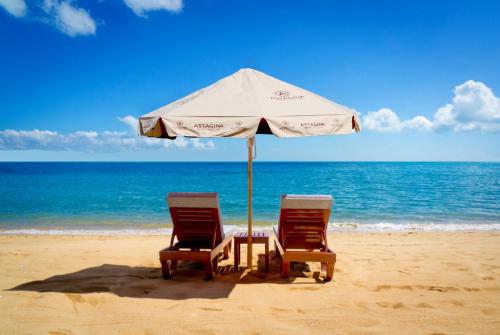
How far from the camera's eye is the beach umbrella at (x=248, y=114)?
11.7 ft

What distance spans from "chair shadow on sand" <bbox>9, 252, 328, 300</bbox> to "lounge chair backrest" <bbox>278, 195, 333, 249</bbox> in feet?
1.62

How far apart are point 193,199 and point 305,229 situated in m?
1.65

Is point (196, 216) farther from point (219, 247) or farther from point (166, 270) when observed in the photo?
point (166, 270)

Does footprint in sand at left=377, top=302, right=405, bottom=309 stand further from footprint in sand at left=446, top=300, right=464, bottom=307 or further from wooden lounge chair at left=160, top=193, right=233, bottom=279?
wooden lounge chair at left=160, top=193, right=233, bottom=279

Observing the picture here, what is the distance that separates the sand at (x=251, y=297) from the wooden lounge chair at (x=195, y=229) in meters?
0.32

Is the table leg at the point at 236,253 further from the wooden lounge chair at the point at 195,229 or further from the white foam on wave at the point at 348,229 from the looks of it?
the white foam on wave at the point at 348,229

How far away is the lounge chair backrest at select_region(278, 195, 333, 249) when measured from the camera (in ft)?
14.7

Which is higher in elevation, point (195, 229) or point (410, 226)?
point (195, 229)

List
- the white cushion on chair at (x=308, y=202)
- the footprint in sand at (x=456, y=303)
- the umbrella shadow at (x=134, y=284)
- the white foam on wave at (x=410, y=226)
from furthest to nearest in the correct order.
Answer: the white foam on wave at (x=410, y=226), the white cushion on chair at (x=308, y=202), the umbrella shadow at (x=134, y=284), the footprint in sand at (x=456, y=303)

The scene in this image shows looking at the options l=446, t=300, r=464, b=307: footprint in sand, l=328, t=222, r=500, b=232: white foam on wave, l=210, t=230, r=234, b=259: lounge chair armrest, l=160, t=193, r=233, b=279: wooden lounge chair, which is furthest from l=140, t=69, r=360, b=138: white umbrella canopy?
l=328, t=222, r=500, b=232: white foam on wave

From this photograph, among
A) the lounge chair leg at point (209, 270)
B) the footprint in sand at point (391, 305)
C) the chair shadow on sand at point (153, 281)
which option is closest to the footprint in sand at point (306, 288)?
the chair shadow on sand at point (153, 281)

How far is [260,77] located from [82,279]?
372cm

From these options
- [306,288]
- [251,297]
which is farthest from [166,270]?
[306,288]

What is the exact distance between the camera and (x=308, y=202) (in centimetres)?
448
